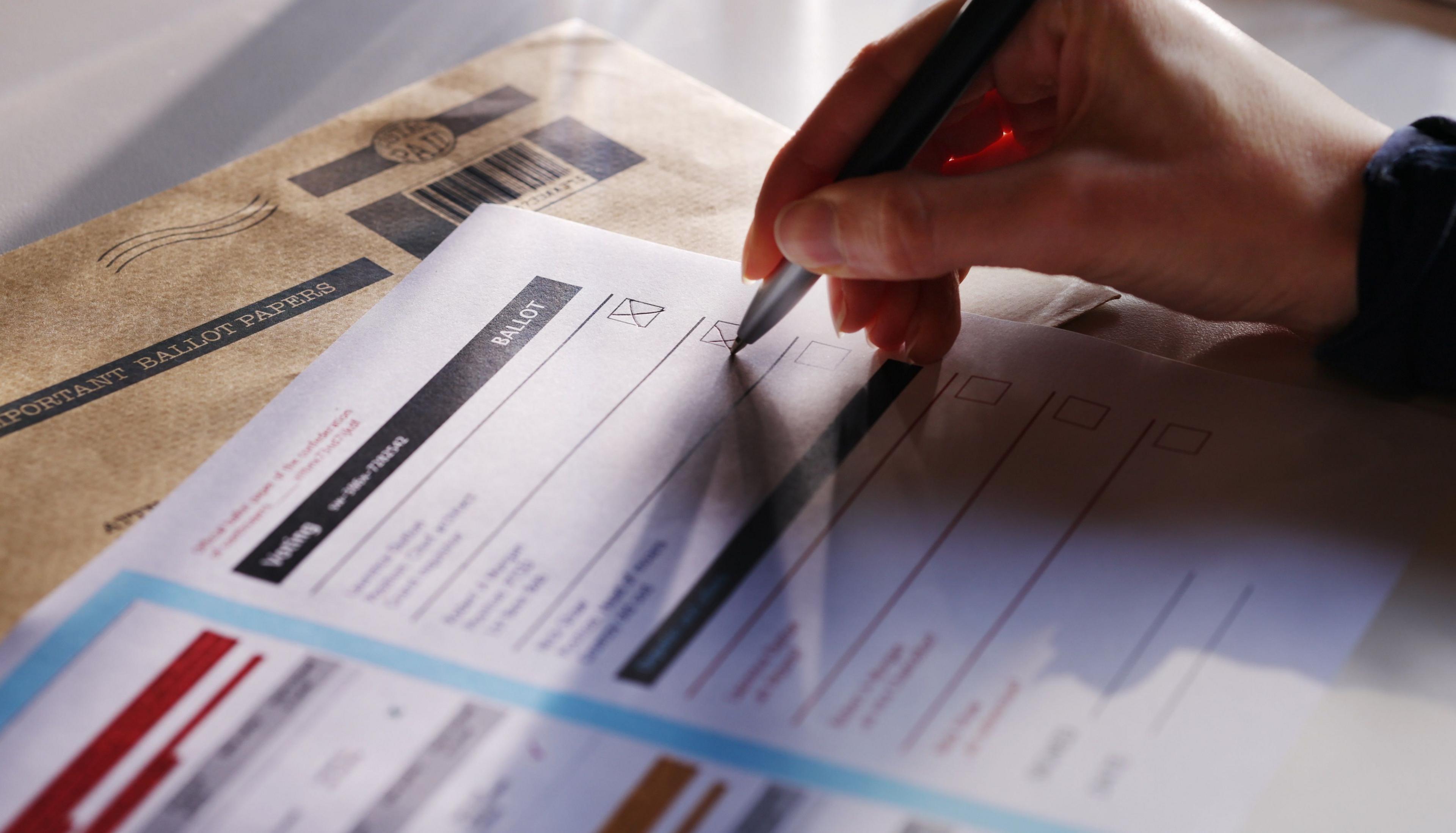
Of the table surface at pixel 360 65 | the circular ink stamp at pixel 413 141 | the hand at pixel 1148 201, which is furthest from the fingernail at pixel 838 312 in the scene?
the circular ink stamp at pixel 413 141

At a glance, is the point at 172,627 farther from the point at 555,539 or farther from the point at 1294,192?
the point at 1294,192

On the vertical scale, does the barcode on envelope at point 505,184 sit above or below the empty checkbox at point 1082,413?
above

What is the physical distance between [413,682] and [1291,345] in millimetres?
377

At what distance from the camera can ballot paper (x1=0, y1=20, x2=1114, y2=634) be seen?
1.31 ft

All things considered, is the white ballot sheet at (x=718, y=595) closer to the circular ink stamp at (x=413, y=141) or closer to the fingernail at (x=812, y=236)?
the fingernail at (x=812, y=236)

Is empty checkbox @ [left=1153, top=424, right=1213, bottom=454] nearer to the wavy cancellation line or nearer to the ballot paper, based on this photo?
the ballot paper

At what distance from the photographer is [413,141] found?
1.93 feet

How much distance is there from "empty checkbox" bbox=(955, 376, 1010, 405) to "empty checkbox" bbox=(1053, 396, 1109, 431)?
24mm

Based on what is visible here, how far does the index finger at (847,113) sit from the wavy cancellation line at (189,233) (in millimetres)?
251

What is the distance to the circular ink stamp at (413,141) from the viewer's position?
0.58 meters

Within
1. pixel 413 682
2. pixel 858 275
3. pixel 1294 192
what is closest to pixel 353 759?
pixel 413 682

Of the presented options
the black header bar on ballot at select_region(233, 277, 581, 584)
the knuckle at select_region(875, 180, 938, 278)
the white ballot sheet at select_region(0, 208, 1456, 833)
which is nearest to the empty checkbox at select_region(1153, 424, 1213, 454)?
the white ballot sheet at select_region(0, 208, 1456, 833)

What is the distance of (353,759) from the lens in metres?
0.31

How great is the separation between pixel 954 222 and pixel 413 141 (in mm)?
334
